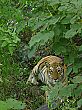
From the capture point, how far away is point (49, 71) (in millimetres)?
5496

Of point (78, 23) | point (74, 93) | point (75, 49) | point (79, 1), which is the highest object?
point (79, 1)

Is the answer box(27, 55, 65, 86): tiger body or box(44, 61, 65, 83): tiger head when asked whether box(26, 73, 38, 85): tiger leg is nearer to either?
box(27, 55, 65, 86): tiger body

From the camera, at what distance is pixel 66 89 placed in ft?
8.35

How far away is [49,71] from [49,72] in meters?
0.02

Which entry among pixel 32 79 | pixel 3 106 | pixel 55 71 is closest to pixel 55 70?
pixel 55 71

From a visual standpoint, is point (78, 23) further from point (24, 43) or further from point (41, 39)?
point (24, 43)

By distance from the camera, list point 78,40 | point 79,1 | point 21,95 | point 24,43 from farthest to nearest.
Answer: point 24,43 → point 21,95 → point 78,40 → point 79,1

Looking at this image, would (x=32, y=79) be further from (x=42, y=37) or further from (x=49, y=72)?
(x=42, y=37)

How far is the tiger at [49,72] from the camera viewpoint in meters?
5.34

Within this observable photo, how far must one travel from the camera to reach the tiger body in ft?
17.6

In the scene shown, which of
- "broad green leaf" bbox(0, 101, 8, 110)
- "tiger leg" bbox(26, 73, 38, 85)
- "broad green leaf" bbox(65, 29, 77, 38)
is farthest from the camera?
"tiger leg" bbox(26, 73, 38, 85)

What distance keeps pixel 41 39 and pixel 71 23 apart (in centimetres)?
24

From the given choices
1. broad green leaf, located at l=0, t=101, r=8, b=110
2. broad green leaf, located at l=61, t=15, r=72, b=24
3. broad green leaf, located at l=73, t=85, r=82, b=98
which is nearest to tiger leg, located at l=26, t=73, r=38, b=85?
broad green leaf, located at l=73, t=85, r=82, b=98

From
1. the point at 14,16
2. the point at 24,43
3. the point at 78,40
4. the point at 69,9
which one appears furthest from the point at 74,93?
the point at 24,43
